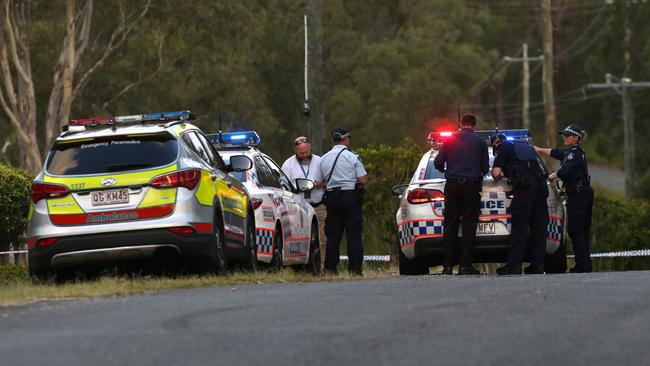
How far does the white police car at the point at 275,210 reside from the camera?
677 inches

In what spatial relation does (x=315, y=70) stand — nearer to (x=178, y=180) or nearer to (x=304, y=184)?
(x=304, y=184)

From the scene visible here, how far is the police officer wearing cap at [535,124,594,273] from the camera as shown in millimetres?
18250

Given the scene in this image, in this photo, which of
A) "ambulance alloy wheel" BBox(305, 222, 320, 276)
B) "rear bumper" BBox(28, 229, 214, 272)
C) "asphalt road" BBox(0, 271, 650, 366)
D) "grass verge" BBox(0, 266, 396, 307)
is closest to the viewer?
"asphalt road" BBox(0, 271, 650, 366)

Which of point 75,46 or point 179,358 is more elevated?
point 75,46

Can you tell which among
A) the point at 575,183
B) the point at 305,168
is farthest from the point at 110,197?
the point at 575,183

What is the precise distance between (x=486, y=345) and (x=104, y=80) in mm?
35683

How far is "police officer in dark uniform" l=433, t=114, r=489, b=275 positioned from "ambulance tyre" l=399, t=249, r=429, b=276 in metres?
0.82

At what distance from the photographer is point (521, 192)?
16578 millimetres

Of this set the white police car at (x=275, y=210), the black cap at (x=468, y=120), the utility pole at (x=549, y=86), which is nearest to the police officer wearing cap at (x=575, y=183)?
the black cap at (x=468, y=120)

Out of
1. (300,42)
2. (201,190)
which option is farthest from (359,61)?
(201,190)

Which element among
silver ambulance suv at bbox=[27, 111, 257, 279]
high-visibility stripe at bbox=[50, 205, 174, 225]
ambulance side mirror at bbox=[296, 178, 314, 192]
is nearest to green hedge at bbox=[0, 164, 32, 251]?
ambulance side mirror at bbox=[296, 178, 314, 192]

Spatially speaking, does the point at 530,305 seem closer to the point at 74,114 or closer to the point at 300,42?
the point at 74,114

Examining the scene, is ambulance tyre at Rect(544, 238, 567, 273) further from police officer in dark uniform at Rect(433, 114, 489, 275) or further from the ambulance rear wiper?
the ambulance rear wiper

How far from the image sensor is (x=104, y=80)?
4344 cm
